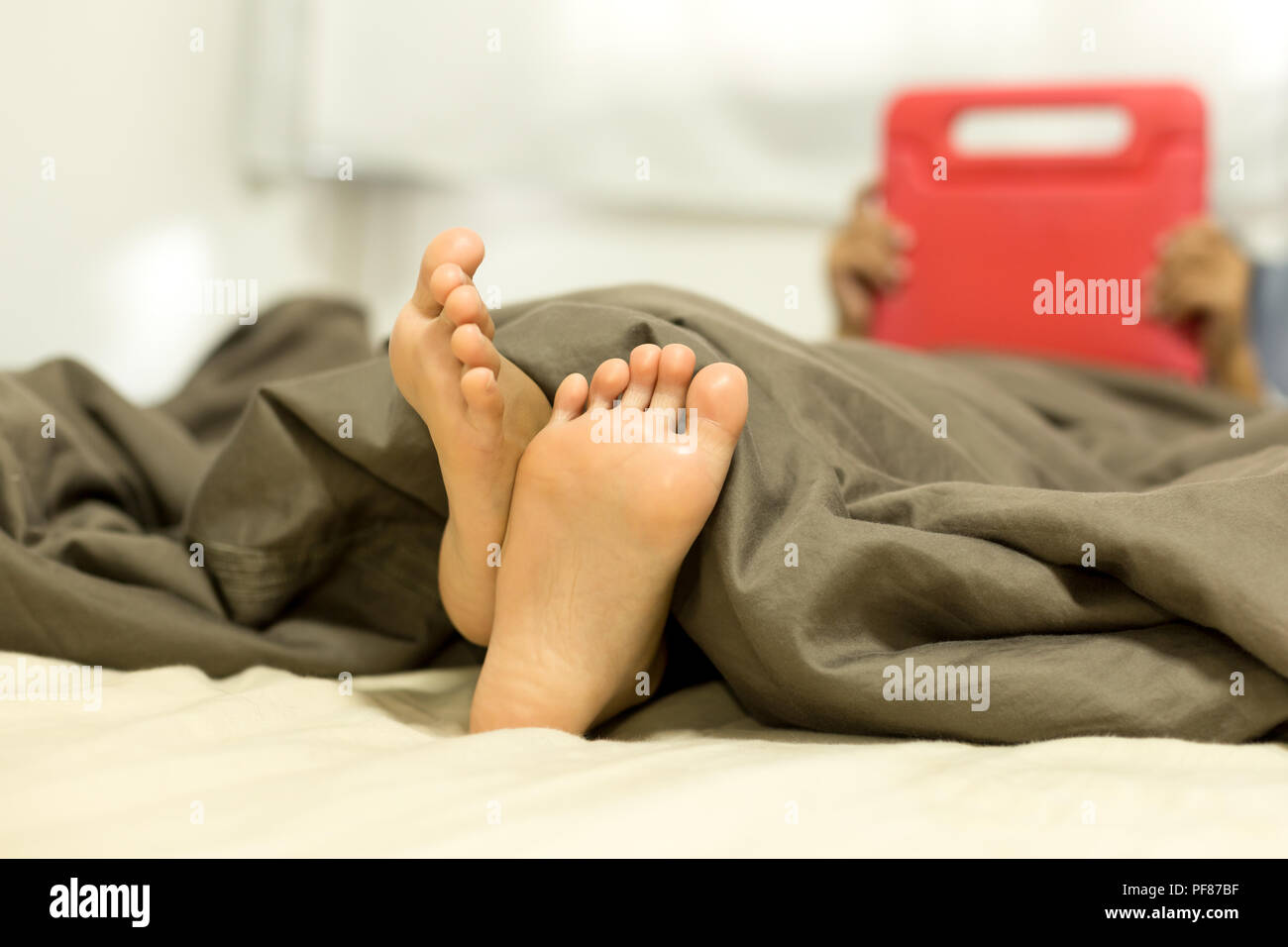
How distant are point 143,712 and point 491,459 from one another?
0.79ft

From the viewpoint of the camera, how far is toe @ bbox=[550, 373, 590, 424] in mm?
579

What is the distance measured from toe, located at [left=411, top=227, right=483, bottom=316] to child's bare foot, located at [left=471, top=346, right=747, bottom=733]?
82 millimetres

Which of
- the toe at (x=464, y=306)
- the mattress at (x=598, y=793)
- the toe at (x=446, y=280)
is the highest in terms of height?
the toe at (x=446, y=280)

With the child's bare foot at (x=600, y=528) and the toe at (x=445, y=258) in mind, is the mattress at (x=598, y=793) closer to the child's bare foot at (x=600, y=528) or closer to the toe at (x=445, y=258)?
the child's bare foot at (x=600, y=528)

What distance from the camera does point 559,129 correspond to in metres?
1.99

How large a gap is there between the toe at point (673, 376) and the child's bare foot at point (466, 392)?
0.08m

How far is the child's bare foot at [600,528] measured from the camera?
540 millimetres

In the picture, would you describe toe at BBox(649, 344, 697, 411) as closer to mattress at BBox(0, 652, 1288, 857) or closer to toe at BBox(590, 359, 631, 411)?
toe at BBox(590, 359, 631, 411)

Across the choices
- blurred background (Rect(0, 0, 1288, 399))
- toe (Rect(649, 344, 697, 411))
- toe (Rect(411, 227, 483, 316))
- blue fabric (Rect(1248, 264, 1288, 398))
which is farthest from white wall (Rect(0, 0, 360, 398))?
blue fabric (Rect(1248, 264, 1288, 398))

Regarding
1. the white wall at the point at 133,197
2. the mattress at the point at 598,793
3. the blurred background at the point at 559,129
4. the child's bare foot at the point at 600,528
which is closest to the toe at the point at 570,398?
the child's bare foot at the point at 600,528

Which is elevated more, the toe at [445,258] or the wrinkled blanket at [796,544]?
the toe at [445,258]

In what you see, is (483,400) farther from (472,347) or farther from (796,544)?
(796,544)

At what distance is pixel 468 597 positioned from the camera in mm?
638
